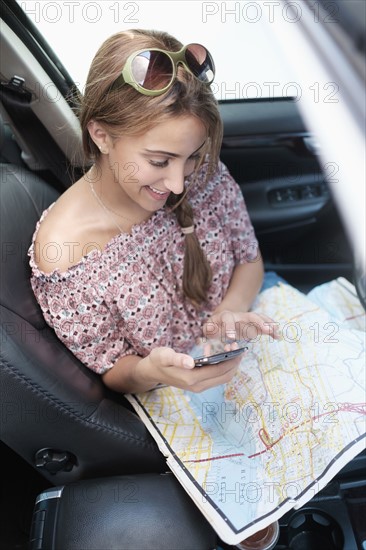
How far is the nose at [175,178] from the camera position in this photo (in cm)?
116

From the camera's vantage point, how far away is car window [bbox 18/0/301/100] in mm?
1569

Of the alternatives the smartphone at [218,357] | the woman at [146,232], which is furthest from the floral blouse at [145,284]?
the smartphone at [218,357]

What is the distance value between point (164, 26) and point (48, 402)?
106cm

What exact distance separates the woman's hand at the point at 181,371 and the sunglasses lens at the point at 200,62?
1.74ft

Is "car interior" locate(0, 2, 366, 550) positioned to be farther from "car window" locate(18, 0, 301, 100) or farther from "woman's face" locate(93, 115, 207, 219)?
"woman's face" locate(93, 115, 207, 219)

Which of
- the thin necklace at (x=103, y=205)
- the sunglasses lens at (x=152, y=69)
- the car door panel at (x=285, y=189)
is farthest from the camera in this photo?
the car door panel at (x=285, y=189)

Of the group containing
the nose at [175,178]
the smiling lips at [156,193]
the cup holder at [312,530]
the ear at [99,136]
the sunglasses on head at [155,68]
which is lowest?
the cup holder at [312,530]

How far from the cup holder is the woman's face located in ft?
2.36

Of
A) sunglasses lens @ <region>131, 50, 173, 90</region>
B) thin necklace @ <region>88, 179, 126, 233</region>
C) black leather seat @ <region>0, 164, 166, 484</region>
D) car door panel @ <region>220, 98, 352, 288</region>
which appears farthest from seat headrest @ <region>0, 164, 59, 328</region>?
car door panel @ <region>220, 98, 352, 288</region>

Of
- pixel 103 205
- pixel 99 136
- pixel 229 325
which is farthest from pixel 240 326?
pixel 99 136

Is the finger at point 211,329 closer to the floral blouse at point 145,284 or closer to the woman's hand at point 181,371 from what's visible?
the floral blouse at point 145,284

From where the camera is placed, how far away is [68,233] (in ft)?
4.00

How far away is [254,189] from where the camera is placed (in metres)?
1.89

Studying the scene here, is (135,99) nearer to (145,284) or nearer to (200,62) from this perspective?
(200,62)
